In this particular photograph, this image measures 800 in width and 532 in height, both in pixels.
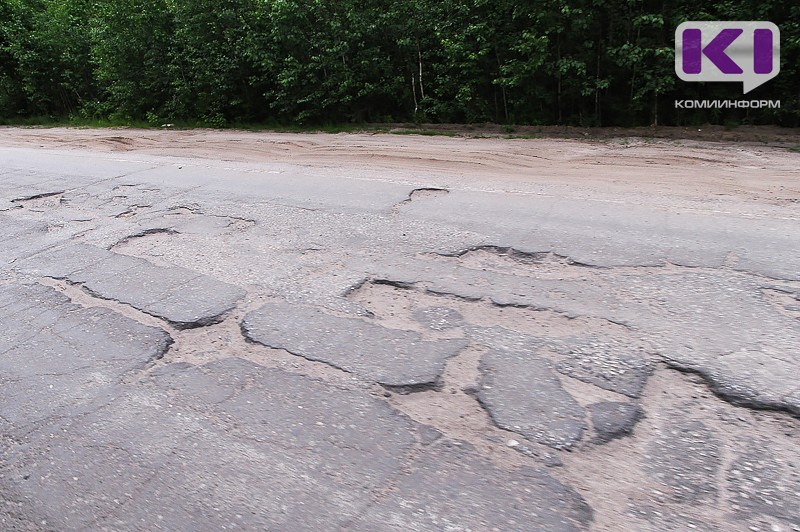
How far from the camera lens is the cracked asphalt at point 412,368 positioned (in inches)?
91.4

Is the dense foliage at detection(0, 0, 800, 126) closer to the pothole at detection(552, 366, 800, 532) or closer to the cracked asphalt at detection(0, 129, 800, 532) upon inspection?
the cracked asphalt at detection(0, 129, 800, 532)

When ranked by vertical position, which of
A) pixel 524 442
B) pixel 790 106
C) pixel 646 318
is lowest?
pixel 524 442

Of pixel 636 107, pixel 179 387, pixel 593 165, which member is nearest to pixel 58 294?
pixel 179 387

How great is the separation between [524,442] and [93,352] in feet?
8.81

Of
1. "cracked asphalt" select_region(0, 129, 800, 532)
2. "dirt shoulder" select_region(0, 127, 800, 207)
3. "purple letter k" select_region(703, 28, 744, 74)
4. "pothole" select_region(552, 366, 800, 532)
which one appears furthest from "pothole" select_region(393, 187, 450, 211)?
"purple letter k" select_region(703, 28, 744, 74)

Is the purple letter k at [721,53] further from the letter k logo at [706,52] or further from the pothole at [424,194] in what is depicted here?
the pothole at [424,194]

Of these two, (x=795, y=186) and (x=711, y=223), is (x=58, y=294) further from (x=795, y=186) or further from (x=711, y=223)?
(x=795, y=186)

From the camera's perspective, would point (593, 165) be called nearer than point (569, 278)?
No

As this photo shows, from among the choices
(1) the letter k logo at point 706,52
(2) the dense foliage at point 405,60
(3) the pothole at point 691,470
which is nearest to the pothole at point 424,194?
(3) the pothole at point 691,470

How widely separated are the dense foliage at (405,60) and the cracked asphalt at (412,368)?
18.5ft

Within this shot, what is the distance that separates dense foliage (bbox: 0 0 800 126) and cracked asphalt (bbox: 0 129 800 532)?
5.64 m

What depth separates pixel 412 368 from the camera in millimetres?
3158

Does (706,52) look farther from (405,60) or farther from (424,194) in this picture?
(424,194)

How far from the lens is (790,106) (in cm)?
998
